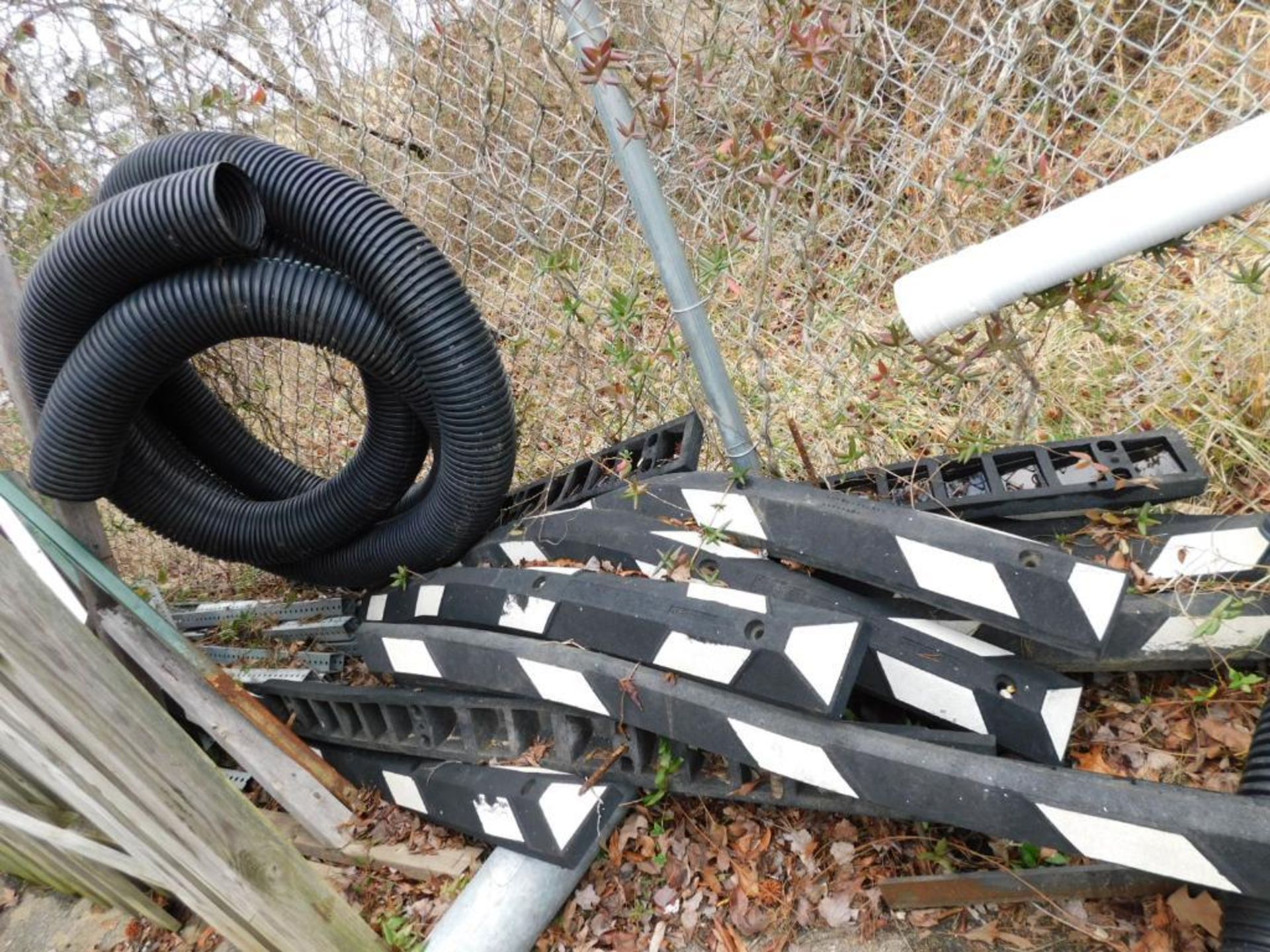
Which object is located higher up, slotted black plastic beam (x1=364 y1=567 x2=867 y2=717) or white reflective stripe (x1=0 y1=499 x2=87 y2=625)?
slotted black plastic beam (x1=364 y1=567 x2=867 y2=717)

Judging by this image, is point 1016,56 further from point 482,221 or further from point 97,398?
point 97,398

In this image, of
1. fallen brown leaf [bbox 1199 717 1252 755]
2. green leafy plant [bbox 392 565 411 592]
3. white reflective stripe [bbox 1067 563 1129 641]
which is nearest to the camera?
white reflective stripe [bbox 1067 563 1129 641]

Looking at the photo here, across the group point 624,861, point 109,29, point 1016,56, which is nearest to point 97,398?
point 109,29

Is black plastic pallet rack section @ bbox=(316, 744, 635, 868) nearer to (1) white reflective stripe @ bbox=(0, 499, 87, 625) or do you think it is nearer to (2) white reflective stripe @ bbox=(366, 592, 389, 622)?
(2) white reflective stripe @ bbox=(366, 592, 389, 622)

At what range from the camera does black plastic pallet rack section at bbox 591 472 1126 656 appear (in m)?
1.83

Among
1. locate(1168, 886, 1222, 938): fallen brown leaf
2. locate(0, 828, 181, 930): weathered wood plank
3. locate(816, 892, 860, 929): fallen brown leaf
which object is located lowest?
locate(0, 828, 181, 930): weathered wood plank

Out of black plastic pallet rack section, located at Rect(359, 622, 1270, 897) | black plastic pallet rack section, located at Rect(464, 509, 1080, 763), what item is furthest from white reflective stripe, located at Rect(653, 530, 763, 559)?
black plastic pallet rack section, located at Rect(359, 622, 1270, 897)

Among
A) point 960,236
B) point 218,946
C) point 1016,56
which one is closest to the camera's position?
point 1016,56

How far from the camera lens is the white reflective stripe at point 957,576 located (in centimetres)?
191

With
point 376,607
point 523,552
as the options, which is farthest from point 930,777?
point 376,607

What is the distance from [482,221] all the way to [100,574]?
2067mm

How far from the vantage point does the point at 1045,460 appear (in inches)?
90.0

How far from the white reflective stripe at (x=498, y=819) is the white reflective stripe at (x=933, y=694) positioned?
1.13m

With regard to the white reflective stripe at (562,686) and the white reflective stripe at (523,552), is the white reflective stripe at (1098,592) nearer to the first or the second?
the white reflective stripe at (562,686)
